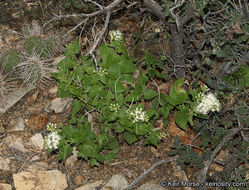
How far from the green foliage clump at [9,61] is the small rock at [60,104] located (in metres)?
0.65

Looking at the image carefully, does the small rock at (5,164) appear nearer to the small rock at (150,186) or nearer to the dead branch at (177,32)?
the small rock at (150,186)

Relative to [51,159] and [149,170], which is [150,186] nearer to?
[149,170]

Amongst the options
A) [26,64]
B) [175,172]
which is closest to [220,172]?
[175,172]

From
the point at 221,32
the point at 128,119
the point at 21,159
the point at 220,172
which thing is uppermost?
the point at 221,32

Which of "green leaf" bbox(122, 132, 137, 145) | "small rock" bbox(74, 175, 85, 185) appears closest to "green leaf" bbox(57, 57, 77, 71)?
"green leaf" bbox(122, 132, 137, 145)

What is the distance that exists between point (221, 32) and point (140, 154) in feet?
4.95

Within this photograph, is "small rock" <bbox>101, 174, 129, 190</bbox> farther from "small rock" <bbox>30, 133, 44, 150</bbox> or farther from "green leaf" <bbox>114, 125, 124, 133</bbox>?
"small rock" <bbox>30, 133, 44, 150</bbox>

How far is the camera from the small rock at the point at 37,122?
343 centimetres

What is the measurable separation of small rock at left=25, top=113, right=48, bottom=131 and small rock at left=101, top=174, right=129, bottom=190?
0.97 m

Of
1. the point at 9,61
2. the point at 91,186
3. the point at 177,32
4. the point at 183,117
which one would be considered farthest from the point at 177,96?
the point at 9,61

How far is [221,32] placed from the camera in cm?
291

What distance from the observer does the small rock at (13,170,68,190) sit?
3023 millimetres

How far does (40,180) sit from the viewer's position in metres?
3.07

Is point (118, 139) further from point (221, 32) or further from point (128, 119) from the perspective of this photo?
point (221, 32)
